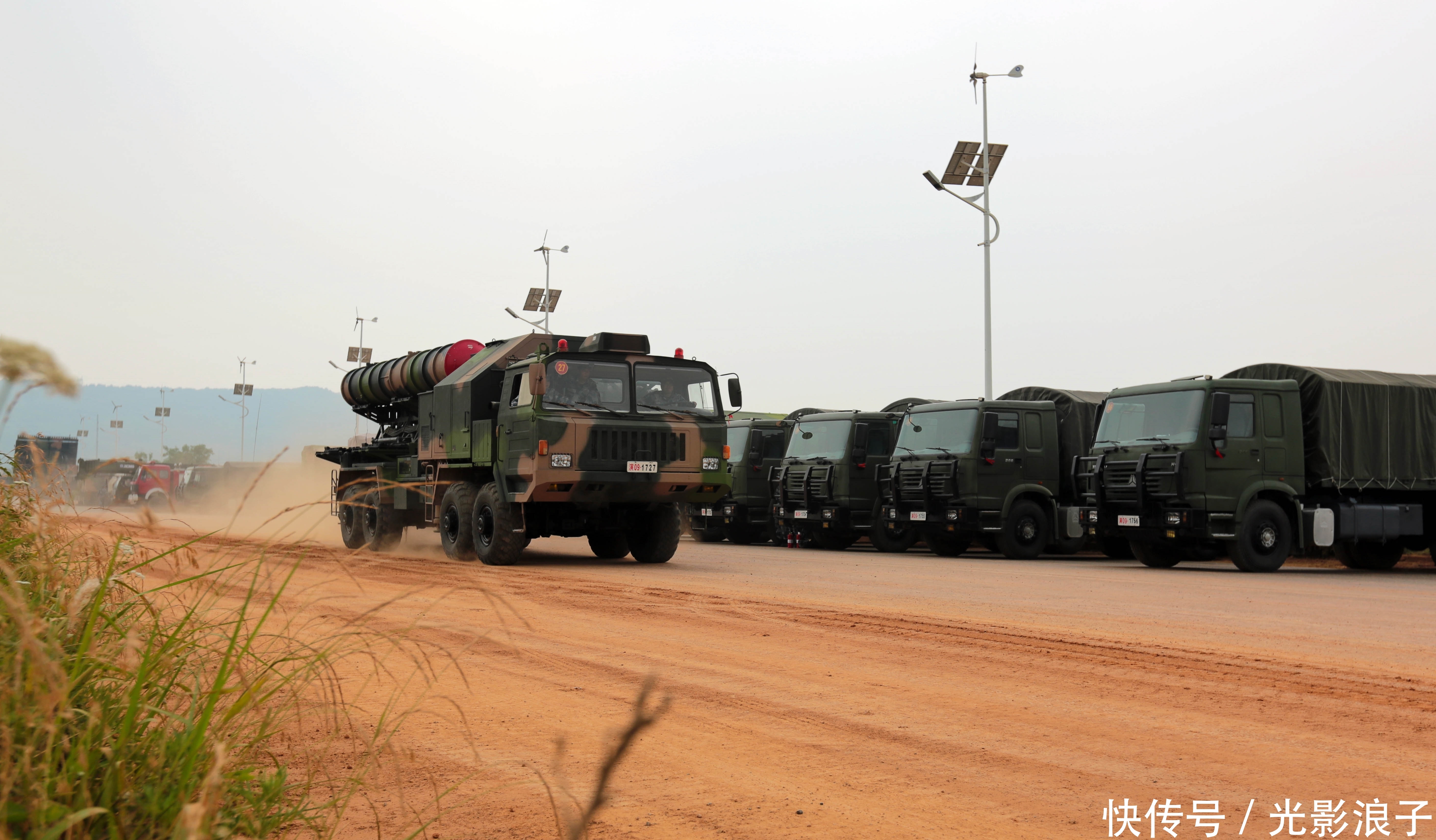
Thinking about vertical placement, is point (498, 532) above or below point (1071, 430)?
below

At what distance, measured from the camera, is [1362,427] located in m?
16.3

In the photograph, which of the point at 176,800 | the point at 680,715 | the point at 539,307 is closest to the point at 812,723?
the point at 680,715

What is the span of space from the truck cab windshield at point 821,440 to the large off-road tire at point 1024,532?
11.8ft

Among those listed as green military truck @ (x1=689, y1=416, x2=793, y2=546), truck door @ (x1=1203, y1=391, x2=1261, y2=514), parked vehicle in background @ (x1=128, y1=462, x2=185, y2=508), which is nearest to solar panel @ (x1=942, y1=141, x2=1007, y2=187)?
green military truck @ (x1=689, y1=416, x2=793, y2=546)

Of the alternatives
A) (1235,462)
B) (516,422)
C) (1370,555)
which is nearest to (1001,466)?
(1235,462)

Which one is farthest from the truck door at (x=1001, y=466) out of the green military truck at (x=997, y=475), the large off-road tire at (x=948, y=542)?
the large off-road tire at (x=948, y=542)

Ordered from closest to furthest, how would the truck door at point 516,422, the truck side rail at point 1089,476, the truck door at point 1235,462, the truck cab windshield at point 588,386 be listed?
the truck door at point 516,422 → the truck cab windshield at point 588,386 → the truck door at point 1235,462 → the truck side rail at point 1089,476

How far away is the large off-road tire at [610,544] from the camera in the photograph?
57.0 ft

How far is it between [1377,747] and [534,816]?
3.45 meters

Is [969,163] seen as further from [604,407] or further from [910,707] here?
[910,707]

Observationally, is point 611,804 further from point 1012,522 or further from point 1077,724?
point 1012,522

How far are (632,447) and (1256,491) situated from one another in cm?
834

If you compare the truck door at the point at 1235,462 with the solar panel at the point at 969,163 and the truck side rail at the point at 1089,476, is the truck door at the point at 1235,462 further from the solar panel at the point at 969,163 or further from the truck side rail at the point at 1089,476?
the solar panel at the point at 969,163

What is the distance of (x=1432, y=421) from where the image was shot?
17.0 meters
